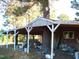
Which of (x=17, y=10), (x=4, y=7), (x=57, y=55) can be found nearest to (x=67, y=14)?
(x=4, y=7)

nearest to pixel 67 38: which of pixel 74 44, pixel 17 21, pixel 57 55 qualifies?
pixel 74 44

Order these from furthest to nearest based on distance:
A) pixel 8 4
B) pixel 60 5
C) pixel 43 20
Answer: pixel 60 5 < pixel 8 4 < pixel 43 20

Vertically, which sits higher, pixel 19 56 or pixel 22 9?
pixel 22 9

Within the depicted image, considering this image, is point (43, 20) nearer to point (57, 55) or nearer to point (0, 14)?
point (57, 55)

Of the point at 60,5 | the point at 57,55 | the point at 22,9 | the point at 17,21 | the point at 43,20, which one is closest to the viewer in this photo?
the point at 43,20

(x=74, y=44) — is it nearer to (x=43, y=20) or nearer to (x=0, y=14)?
(x=43, y=20)

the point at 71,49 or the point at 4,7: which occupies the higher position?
the point at 4,7

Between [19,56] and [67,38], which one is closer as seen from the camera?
[19,56]

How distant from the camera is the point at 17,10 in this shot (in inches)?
1163

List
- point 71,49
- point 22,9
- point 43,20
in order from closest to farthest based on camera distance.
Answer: point 43,20
point 71,49
point 22,9

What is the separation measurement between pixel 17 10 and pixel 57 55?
11.7 m

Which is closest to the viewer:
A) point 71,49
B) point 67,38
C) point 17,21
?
point 71,49

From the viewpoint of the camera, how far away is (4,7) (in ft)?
125

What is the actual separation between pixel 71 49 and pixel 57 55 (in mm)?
2306
